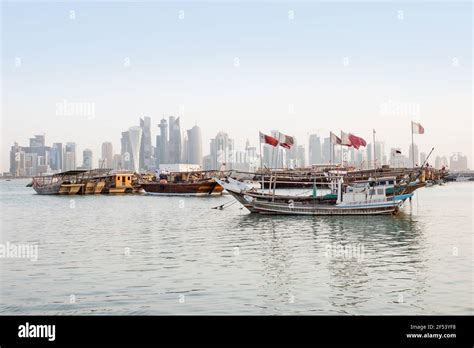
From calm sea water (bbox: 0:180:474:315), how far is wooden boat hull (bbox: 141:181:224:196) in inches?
2147

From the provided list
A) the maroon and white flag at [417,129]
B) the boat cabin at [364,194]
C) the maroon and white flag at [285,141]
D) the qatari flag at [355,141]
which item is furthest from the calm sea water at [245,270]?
the maroon and white flag at [417,129]

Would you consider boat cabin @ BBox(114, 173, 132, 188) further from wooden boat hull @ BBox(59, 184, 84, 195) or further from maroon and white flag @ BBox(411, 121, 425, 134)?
maroon and white flag @ BBox(411, 121, 425, 134)

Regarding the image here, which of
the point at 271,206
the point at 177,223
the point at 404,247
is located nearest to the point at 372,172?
the point at 271,206

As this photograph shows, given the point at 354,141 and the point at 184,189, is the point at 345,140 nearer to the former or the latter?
the point at 354,141

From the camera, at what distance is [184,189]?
10256 centimetres

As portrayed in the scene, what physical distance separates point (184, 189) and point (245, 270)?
7893cm

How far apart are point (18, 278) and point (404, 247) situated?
68.5 ft

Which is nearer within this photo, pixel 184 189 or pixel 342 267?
pixel 342 267

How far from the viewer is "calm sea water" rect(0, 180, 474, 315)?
725 inches

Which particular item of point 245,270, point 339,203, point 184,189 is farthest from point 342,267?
point 184,189

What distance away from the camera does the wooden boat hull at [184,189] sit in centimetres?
10000
